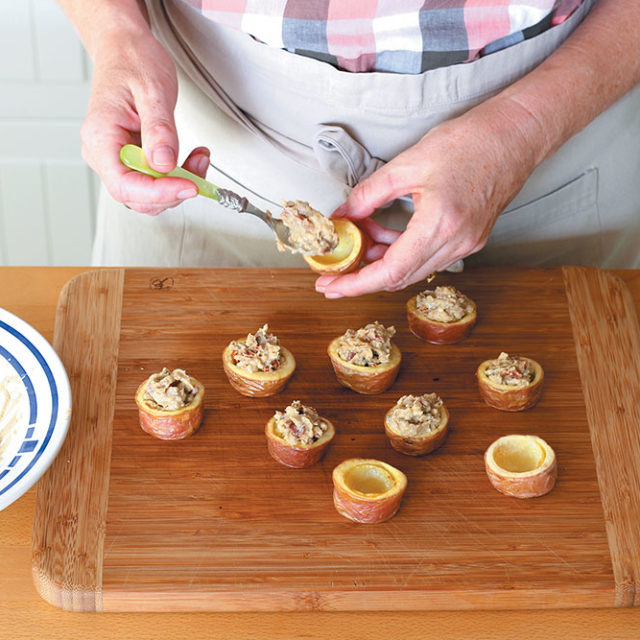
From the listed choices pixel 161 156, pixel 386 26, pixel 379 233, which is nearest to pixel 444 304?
pixel 379 233

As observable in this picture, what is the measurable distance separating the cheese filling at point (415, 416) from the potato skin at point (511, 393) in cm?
12

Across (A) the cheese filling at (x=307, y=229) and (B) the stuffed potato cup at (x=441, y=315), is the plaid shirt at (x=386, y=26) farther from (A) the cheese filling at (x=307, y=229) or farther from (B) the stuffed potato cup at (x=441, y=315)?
(B) the stuffed potato cup at (x=441, y=315)

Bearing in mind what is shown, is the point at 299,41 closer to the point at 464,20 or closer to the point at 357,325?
the point at 464,20

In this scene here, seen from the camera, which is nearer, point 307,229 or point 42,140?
point 307,229

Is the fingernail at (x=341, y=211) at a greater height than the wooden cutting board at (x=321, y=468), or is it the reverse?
the fingernail at (x=341, y=211)

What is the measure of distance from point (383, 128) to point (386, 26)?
0.89ft

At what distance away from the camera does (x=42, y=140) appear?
13.6ft

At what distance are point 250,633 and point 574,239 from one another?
146 centimetres

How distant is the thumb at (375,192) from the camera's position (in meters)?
2.20

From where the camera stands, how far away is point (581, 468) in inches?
84.2

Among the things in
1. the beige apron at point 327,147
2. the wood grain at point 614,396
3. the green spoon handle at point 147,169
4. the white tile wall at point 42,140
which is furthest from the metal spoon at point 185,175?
the white tile wall at point 42,140

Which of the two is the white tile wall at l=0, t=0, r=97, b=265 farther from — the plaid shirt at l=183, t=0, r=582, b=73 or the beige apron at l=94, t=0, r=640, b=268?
the plaid shirt at l=183, t=0, r=582, b=73

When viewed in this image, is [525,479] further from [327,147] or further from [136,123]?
[136,123]

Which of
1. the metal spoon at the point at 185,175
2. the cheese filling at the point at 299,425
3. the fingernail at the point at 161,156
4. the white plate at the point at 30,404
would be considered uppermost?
the fingernail at the point at 161,156
